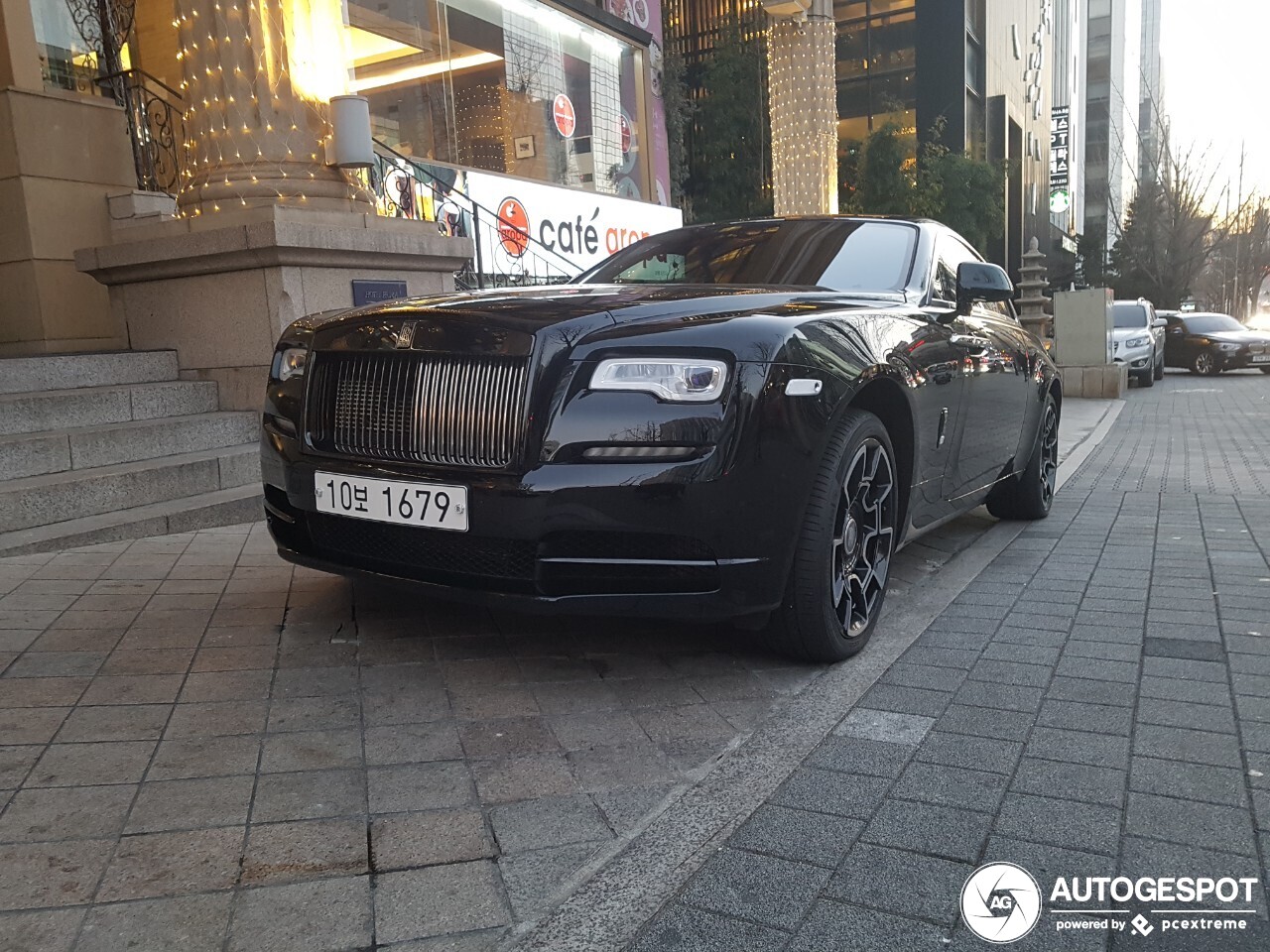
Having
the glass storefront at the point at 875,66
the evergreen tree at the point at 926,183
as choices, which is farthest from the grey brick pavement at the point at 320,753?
the glass storefront at the point at 875,66

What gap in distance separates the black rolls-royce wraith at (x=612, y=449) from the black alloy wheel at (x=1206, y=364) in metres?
23.4

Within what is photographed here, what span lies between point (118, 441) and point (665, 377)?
13.3 ft

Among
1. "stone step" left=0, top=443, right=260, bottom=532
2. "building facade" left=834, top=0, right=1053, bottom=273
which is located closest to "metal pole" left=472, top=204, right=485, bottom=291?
"stone step" left=0, top=443, right=260, bottom=532

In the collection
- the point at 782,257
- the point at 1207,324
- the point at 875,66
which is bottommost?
the point at 1207,324

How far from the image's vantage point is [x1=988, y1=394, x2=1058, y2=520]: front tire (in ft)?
18.7

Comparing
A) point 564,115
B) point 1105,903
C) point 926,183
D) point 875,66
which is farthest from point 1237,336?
point 1105,903

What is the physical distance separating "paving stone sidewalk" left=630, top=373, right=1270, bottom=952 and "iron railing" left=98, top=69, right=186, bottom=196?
7275mm

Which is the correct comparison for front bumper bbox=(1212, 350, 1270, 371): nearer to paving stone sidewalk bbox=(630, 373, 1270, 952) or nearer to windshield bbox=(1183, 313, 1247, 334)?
windshield bbox=(1183, 313, 1247, 334)

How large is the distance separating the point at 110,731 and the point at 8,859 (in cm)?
68

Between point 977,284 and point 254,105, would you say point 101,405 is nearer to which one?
point 254,105

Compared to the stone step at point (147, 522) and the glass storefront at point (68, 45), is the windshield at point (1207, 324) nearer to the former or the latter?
the glass storefront at point (68, 45)

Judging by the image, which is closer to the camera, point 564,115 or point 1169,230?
point 564,115

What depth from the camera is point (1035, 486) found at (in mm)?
5805

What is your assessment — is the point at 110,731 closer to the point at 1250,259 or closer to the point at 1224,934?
the point at 1224,934
